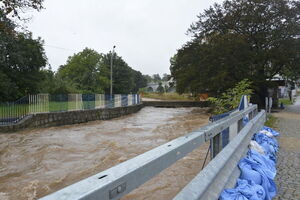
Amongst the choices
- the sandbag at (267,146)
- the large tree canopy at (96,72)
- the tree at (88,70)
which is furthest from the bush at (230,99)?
the large tree canopy at (96,72)

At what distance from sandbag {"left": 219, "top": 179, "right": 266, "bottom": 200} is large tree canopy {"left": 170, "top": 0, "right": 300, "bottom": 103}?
73.0ft

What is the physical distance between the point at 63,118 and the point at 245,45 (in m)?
17.2

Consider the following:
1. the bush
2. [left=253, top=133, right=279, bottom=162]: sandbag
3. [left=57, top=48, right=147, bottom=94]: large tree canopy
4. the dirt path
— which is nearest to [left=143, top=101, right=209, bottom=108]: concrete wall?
[left=57, top=48, right=147, bottom=94]: large tree canopy

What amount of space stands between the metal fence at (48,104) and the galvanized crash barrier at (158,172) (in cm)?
1433

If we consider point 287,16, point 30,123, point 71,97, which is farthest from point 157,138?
point 287,16

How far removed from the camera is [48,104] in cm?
1728

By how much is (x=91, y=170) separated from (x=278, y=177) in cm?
457

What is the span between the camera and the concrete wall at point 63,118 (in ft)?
48.0

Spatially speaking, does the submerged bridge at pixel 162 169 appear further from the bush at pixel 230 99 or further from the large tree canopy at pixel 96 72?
the large tree canopy at pixel 96 72

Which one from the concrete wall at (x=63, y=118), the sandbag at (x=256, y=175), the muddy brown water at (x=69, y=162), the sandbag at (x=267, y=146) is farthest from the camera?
the concrete wall at (x=63, y=118)

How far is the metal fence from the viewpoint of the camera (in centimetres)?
1503

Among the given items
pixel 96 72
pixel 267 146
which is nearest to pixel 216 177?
pixel 267 146

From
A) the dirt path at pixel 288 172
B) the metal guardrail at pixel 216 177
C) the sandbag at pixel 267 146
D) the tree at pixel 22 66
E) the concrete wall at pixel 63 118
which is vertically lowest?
the concrete wall at pixel 63 118

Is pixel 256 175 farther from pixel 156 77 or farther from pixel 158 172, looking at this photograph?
pixel 156 77
